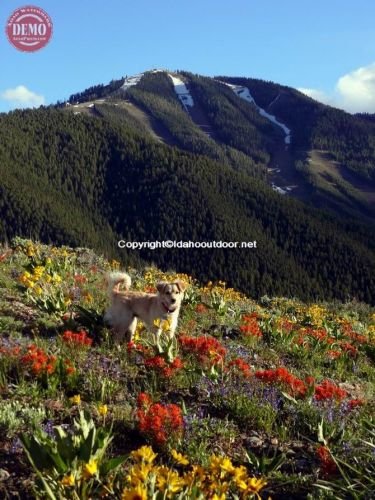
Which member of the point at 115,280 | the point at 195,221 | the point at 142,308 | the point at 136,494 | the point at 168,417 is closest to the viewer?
the point at 136,494

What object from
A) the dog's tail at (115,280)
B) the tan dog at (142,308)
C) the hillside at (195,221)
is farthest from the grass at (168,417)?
the hillside at (195,221)

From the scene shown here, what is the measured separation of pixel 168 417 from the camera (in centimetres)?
489

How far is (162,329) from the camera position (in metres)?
7.79

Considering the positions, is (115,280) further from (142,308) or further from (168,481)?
(168,481)

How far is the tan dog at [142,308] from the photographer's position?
25.9 ft

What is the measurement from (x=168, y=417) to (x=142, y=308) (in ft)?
11.0

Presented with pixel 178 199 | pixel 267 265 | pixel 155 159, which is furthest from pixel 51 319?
pixel 155 159

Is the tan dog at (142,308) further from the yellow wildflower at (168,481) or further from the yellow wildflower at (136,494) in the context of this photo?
the yellow wildflower at (136,494)

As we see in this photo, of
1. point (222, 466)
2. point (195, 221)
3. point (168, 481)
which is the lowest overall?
point (195, 221)

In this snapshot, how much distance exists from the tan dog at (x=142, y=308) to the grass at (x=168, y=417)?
10.9 inches

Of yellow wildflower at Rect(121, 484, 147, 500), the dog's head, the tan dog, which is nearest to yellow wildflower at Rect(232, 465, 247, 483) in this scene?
yellow wildflower at Rect(121, 484, 147, 500)

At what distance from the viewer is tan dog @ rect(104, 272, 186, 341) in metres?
7.91

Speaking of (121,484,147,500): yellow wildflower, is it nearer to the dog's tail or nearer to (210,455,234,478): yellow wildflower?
(210,455,234,478): yellow wildflower

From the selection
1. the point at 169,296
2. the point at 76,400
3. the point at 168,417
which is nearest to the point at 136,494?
the point at 168,417
